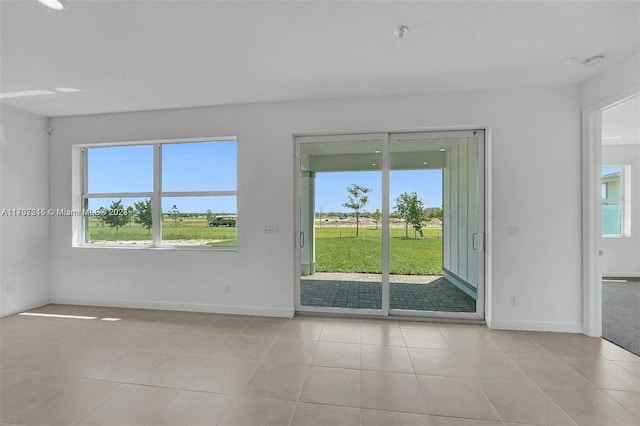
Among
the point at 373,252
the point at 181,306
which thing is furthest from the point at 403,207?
the point at 181,306

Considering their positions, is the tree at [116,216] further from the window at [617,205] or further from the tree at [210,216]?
the window at [617,205]

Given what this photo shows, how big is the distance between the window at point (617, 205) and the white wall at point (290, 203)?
4.25 m

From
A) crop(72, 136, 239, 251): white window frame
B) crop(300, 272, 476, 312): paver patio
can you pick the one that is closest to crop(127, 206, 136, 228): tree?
crop(72, 136, 239, 251): white window frame

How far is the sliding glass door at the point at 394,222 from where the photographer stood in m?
3.53

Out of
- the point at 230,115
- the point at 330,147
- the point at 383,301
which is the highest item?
the point at 230,115

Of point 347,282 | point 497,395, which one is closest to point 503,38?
point 497,395

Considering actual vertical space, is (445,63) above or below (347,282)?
above

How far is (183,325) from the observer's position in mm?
3348

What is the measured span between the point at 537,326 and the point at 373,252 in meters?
2.07

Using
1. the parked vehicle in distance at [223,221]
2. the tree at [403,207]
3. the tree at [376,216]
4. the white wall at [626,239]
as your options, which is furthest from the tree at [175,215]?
the white wall at [626,239]

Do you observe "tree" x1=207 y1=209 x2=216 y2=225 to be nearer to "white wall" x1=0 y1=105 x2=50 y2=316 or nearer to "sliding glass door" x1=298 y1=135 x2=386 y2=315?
"sliding glass door" x1=298 y1=135 x2=386 y2=315

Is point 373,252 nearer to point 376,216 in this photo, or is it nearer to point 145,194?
point 376,216

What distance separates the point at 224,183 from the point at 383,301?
2770 millimetres

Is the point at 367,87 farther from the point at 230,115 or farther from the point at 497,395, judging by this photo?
the point at 497,395
